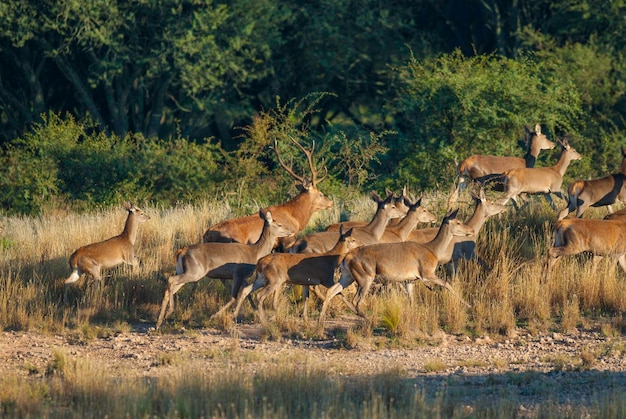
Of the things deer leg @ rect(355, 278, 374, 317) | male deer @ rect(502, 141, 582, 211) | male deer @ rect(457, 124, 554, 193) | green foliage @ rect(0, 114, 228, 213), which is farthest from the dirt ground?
green foliage @ rect(0, 114, 228, 213)

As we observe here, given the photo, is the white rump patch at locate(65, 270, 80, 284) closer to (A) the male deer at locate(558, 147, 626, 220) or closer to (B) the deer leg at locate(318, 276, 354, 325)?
(B) the deer leg at locate(318, 276, 354, 325)

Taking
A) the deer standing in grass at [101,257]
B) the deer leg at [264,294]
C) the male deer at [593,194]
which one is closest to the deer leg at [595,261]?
the male deer at [593,194]

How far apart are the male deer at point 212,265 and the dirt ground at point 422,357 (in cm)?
55

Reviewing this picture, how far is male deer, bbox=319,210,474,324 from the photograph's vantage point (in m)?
14.4

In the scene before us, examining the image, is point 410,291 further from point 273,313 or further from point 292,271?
point 273,313

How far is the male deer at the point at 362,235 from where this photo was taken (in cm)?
1572

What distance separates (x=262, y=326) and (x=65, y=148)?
13.4m

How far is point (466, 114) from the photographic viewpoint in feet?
81.7

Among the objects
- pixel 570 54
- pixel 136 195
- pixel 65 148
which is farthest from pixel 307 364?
pixel 570 54

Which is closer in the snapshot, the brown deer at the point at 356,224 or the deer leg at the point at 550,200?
the brown deer at the point at 356,224

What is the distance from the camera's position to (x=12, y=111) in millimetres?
35438

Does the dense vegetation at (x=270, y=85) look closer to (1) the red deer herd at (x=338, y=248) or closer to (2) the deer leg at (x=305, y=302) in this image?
(1) the red deer herd at (x=338, y=248)

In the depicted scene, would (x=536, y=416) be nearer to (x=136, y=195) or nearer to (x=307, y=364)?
(x=307, y=364)

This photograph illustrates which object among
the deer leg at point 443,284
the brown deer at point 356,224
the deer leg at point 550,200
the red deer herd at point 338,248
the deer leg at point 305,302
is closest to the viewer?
the red deer herd at point 338,248
